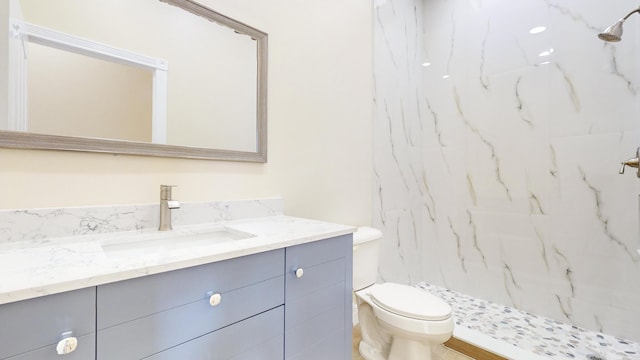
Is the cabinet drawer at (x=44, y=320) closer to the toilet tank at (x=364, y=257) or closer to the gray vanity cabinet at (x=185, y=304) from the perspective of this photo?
the gray vanity cabinet at (x=185, y=304)

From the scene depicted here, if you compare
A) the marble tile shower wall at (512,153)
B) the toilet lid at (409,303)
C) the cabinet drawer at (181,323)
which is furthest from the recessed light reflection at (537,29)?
the cabinet drawer at (181,323)

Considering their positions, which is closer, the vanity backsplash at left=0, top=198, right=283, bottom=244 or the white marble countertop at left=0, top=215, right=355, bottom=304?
the white marble countertop at left=0, top=215, right=355, bottom=304

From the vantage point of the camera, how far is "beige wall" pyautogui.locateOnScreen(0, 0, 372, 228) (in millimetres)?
1021

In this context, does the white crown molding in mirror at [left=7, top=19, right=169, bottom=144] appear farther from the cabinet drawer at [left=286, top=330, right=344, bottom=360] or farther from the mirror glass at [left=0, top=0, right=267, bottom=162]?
the cabinet drawer at [left=286, top=330, right=344, bottom=360]

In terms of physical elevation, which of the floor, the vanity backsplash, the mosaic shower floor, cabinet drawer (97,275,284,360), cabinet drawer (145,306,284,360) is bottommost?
the floor

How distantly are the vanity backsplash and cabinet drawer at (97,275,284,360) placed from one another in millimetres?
533

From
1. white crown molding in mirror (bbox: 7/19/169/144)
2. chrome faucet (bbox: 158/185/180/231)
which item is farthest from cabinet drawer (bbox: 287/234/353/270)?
white crown molding in mirror (bbox: 7/19/169/144)

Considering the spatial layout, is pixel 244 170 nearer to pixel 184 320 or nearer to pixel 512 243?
pixel 184 320

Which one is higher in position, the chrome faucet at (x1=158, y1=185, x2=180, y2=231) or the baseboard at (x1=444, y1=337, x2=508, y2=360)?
the chrome faucet at (x1=158, y1=185, x2=180, y2=231)

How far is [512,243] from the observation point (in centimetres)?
220

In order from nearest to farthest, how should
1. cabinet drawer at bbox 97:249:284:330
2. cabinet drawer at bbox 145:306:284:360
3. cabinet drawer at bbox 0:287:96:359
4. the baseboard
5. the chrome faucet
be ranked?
cabinet drawer at bbox 0:287:96:359
cabinet drawer at bbox 97:249:284:330
cabinet drawer at bbox 145:306:284:360
the chrome faucet
the baseboard

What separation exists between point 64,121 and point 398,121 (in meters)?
2.13

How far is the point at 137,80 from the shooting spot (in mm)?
1176

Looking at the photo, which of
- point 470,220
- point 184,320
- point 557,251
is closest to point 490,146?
point 470,220
